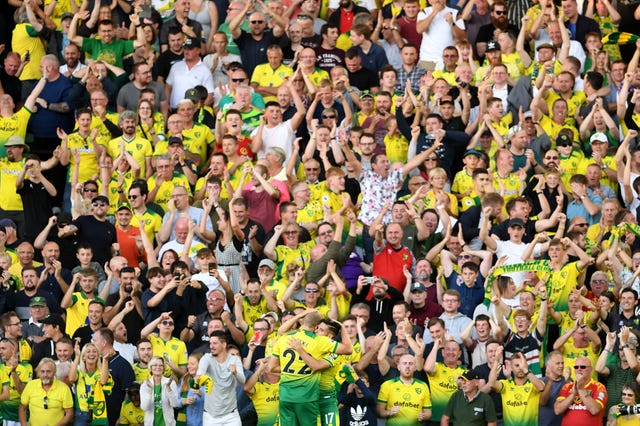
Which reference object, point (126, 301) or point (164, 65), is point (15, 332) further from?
point (164, 65)

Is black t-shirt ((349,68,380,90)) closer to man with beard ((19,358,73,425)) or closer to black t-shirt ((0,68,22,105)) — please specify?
black t-shirt ((0,68,22,105))

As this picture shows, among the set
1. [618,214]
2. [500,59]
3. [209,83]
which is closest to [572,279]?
[618,214]

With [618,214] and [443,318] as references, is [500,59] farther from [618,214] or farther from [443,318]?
[443,318]

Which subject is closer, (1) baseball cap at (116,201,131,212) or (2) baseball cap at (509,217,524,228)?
(2) baseball cap at (509,217,524,228)

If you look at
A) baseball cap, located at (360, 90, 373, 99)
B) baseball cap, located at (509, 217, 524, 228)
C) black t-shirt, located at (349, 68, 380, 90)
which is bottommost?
baseball cap, located at (509, 217, 524, 228)

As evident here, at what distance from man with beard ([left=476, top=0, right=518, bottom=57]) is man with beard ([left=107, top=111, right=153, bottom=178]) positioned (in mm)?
5680

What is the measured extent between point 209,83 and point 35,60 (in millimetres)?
2956

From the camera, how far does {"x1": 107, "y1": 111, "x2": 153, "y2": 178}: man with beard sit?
88.3 ft

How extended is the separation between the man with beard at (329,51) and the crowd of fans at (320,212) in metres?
0.03

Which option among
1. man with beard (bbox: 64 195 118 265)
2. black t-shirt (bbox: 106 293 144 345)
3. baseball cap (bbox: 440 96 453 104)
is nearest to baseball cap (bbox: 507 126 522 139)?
baseball cap (bbox: 440 96 453 104)

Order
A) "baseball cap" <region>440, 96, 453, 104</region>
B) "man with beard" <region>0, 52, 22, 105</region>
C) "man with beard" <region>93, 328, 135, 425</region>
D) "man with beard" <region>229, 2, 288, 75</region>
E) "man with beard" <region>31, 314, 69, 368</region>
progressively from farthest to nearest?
"man with beard" <region>0, 52, 22, 105</region>
"man with beard" <region>229, 2, 288, 75</region>
"baseball cap" <region>440, 96, 453, 104</region>
"man with beard" <region>31, 314, 69, 368</region>
"man with beard" <region>93, 328, 135, 425</region>

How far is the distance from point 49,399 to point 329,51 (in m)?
7.94

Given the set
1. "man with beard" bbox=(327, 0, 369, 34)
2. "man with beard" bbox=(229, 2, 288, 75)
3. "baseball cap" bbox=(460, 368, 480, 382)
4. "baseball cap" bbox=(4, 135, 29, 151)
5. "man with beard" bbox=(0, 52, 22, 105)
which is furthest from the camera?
"man with beard" bbox=(327, 0, 369, 34)

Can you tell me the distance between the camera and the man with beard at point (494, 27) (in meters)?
29.3
